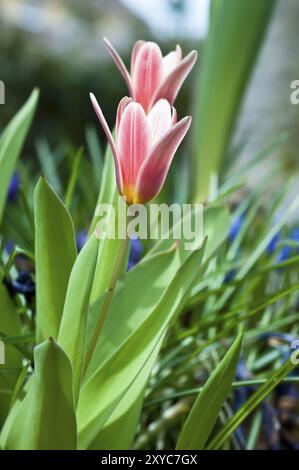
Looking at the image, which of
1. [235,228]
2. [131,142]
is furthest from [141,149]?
[235,228]

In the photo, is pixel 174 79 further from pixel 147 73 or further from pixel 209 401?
pixel 209 401

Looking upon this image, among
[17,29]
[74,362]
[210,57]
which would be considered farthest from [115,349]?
[17,29]

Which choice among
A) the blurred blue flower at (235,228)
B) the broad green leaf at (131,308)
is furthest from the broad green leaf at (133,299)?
the blurred blue flower at (235,228)

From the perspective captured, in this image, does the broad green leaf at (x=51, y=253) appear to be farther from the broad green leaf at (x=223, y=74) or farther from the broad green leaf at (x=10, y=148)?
the broad green leaf at (x=223, y=74)

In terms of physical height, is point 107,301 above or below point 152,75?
below

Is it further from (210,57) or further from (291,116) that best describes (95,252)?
(291,116)

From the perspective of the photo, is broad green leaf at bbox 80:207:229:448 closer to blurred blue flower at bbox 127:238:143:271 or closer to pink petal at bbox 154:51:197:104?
pink petal at bbox 154:51:197:104

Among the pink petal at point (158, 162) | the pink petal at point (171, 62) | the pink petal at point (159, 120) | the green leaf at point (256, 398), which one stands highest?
the pink petal at point (171, 62)

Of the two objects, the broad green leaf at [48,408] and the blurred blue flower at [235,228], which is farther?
the blurred blue flower at [235,228]
